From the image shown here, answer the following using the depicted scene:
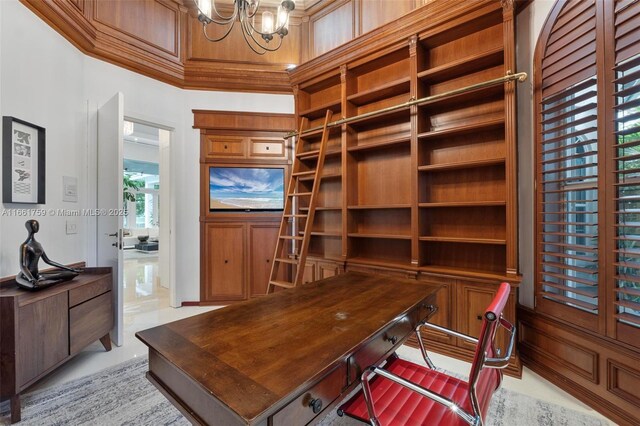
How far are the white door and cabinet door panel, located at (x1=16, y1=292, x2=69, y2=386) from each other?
1.98 feet

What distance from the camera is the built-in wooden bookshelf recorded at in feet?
8.02

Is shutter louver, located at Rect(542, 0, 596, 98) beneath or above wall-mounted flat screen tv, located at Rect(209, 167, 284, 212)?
above

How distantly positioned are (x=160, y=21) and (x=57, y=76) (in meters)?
1.49

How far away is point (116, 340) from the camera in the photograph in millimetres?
2826

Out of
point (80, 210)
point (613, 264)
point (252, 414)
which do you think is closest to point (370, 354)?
point (252, 414)

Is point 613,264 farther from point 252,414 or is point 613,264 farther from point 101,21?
point 101,21

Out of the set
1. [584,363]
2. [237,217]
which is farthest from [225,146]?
[584,363]

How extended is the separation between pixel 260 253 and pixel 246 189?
0.89 m

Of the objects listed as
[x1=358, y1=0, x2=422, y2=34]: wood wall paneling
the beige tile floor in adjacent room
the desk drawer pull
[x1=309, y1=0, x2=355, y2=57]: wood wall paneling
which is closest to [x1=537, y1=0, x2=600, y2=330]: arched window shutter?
the beige tile floor in adjacent room

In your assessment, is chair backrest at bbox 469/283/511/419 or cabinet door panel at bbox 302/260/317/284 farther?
cabinet door panel at bbox 302/260/317/284

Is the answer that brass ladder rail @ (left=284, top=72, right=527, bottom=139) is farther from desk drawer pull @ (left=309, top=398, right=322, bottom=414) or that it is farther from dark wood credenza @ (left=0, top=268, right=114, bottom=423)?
dark wood credenza @ (left=0, top=268, right=114, bottom=423)

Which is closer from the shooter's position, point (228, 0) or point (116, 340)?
point (116, 340)

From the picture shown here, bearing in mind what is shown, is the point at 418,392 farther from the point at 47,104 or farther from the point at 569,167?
the point at 47,104

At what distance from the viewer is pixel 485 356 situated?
0.99 metres
